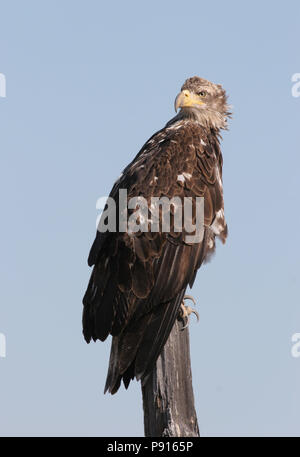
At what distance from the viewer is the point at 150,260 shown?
819cm

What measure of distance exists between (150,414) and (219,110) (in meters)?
4.63

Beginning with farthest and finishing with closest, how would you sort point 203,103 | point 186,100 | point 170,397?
point 203,103
point 186,100
point 170,397

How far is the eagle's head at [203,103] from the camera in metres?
10.2

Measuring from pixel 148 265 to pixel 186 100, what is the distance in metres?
3.03

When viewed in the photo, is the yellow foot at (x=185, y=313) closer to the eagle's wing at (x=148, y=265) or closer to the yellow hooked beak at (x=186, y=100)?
the eagle's wing at (x=148, y=265)

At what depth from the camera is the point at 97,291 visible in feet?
26.7

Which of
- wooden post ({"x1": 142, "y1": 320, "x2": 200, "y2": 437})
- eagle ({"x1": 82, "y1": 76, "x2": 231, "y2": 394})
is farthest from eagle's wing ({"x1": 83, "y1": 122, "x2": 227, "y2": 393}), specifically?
wooden post ({"x1": 142, "y1": 320, "x2": 200, "y2": 437})

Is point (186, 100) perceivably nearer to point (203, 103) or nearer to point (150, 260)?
point (203, 103)

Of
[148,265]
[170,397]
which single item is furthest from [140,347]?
[148,265]

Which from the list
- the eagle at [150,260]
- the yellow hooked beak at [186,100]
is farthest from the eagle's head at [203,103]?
the eagle at [150,260]

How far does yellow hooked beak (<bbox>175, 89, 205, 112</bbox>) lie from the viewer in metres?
10.2

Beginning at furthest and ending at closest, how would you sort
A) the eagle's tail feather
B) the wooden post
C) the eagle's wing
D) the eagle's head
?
1. the eagle's head
2. the eagle's wing
3. the eagle's tail feather
4. the wooden post

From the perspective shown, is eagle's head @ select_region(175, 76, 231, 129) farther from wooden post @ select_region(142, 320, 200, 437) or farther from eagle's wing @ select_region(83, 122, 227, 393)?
wooden post @ select_region(142, 320, 200, 437)
